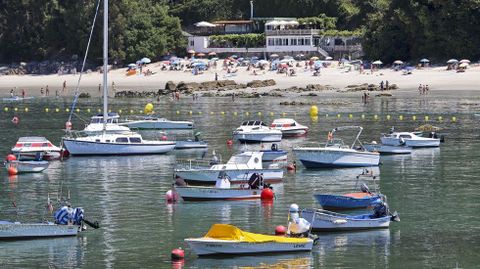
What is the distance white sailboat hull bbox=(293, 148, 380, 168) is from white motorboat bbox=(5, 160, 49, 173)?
1673 centimetres

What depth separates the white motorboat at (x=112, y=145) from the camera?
85188 mm

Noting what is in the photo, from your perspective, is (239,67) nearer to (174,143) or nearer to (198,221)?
(174,143)

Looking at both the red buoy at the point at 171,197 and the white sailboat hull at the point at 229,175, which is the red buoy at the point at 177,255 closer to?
the red buoy at the point at 171,197

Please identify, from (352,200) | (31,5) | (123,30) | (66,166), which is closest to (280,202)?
(352,200)

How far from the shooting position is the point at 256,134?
93625 mm

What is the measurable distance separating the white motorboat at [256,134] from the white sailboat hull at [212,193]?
3013 centimetres

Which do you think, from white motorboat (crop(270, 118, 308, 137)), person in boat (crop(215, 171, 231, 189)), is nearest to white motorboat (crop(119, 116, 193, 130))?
white motorboat (crop(270, 118, 308, 137))

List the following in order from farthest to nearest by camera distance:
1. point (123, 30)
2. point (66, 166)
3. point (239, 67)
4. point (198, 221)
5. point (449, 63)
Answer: point (123, 30) → point (239, 67) → point (449, 63) → point (66, 166) → point (198, 221)

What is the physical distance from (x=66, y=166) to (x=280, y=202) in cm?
2233

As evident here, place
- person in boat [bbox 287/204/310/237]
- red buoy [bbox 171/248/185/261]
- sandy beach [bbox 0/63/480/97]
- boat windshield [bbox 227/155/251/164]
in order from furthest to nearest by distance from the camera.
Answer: sandy beach [bbox 0/63/480/97]
boat windshield [bbox 227/155/251/164]
person in boat [bbox 287/204/310/237]
red buoy [bbox 171/248/185/261]

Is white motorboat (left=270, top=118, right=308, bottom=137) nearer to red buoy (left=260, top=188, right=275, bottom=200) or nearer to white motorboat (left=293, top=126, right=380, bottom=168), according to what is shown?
white motorboat (left=293, top=126, right=380, bottom=168)

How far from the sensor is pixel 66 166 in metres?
80.4

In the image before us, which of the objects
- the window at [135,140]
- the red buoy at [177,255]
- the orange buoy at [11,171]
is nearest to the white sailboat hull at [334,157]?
the window at [135,140]

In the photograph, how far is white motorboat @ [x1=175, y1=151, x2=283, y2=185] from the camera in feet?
220
